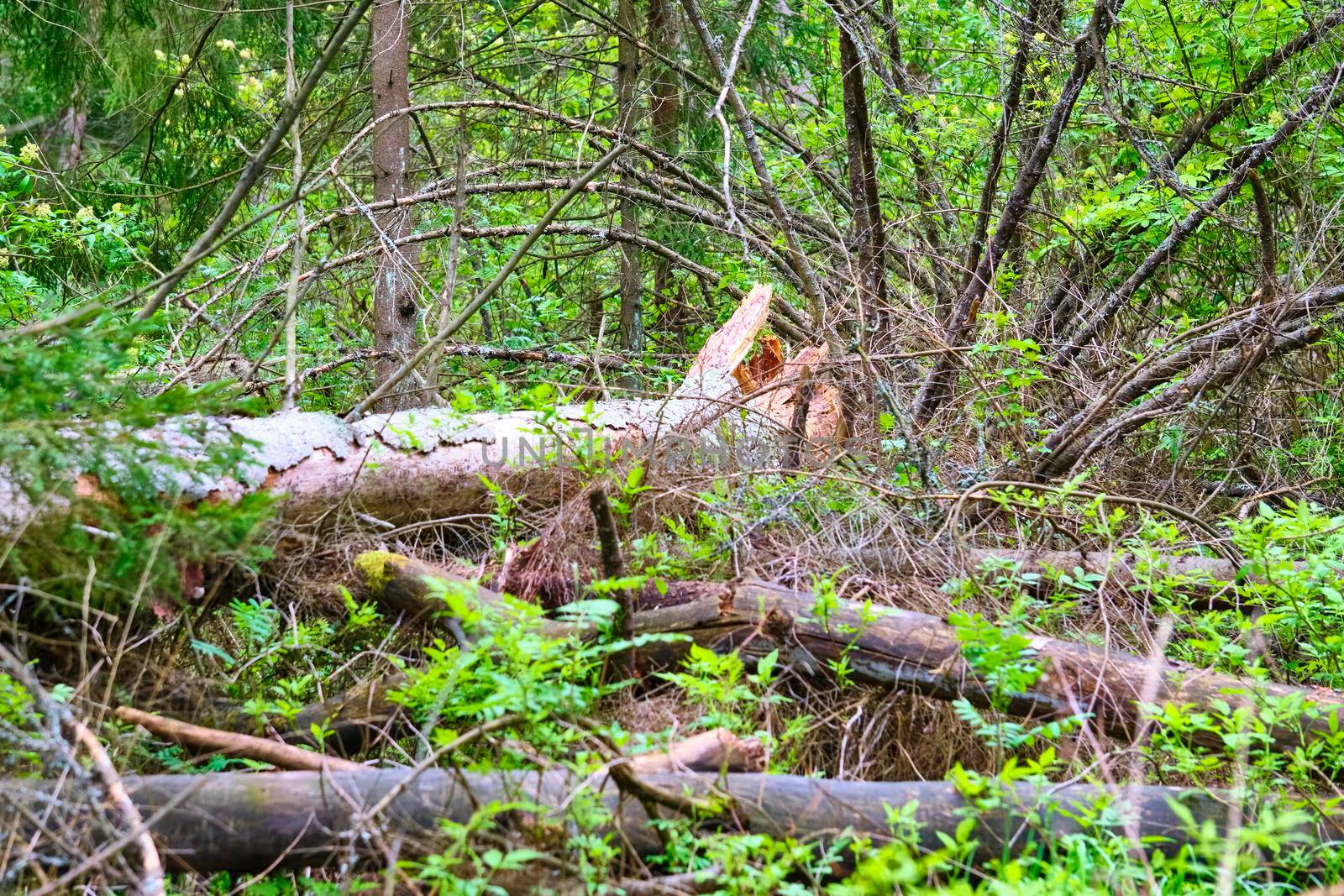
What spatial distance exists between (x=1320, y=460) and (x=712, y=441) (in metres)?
3.61

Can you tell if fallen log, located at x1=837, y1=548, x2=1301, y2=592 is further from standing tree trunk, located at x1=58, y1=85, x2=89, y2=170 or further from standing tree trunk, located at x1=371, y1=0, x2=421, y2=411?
standing tree trunk, located at x1=58, y1=85, x2=89, y2=170

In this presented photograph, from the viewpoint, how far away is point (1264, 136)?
561cm

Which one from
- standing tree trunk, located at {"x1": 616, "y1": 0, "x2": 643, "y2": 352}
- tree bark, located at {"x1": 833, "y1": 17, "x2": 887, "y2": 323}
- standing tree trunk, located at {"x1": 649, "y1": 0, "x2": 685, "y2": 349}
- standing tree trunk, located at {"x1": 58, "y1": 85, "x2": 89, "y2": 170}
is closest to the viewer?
tree bark, located at {"x1": 833, "y1": 17, "x2": 887, "y2": 323}

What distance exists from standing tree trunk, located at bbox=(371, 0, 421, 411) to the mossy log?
3.96 m

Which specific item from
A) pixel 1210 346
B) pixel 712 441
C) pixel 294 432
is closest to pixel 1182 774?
pixel 712 441

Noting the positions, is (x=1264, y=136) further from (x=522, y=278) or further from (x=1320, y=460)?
(x=522, y=278)

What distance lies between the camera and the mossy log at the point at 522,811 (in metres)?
2.50

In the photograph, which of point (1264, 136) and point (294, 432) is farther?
point (1264, 136)

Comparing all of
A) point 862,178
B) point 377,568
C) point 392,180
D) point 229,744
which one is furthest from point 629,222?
point 229,744

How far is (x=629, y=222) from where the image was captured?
25.4 feet

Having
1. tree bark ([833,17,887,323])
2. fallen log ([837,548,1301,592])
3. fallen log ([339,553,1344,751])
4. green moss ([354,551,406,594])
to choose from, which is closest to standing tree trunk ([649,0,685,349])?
tree bark ([833,17,887,323])

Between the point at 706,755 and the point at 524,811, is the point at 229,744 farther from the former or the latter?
the point at 706,755

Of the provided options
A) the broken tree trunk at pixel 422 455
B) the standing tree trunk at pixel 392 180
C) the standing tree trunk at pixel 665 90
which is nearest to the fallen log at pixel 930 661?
the broken tree trunk at pixel 422 455

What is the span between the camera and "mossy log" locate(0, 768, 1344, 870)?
2498 mm
